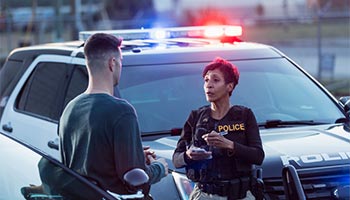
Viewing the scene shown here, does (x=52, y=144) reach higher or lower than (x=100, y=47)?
lower

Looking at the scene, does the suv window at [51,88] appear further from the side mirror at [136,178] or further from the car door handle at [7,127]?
the side mirror at [136,178]

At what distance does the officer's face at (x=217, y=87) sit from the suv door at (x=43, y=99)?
1.64m

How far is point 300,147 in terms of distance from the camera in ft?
15.0

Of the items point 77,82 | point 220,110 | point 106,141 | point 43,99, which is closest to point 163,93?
point 77,82

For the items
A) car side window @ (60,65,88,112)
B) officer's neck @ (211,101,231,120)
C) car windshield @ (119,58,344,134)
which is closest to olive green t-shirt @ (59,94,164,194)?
officer's neck @ (211,101,231,120)

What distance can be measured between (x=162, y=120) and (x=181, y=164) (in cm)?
111

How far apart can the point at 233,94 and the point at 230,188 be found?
152 centimetres

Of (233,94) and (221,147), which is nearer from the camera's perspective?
(221,147)

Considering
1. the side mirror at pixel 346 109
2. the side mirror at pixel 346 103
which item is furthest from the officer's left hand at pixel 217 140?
the side mirror at pixel 346 103

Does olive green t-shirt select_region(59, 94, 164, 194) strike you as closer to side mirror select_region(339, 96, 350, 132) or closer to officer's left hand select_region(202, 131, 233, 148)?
officer's left hand select_region(202, 131, 233, 148)

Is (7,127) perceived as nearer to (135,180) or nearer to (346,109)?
(346,109)

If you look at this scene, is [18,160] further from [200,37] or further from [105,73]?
[200,37]

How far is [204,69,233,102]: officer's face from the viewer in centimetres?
422

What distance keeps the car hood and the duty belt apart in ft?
0.70
